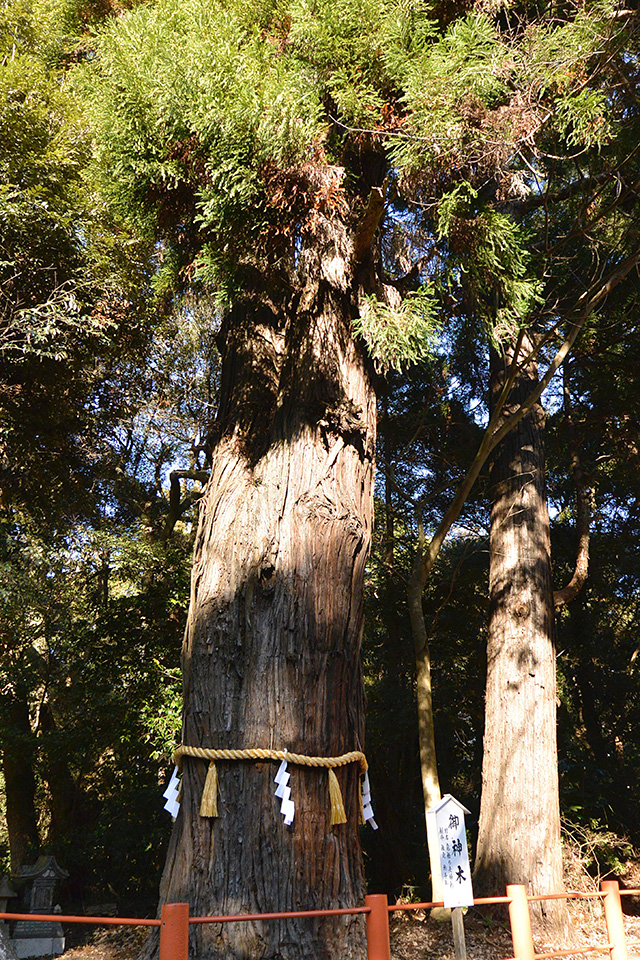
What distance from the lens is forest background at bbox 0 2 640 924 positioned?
3.79 meters

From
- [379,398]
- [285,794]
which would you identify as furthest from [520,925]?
[379,398]

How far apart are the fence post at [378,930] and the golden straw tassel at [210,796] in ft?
2.50

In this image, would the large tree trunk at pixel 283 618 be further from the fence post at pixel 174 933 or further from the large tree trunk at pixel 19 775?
the large tree trunk at pixel 19 775

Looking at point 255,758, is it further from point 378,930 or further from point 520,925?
point 520,925

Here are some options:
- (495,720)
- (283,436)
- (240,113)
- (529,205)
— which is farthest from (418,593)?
(240,113)

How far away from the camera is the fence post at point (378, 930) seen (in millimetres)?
2193

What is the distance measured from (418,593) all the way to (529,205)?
389 cm

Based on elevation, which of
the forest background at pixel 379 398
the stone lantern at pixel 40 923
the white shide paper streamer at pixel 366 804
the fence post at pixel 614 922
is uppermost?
the forest background at pixel 379 398

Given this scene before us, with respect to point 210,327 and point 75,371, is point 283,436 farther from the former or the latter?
point 210,327

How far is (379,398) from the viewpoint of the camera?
841 centimetres

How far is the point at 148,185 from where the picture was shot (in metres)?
3.64

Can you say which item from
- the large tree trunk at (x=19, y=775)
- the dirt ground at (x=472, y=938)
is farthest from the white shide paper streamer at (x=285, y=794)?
the large tree trunk at (x=19, y=775)

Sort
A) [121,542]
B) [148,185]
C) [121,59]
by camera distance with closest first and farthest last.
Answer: [121,59]
[148,185]
[121,542]

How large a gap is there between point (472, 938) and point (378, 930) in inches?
120
